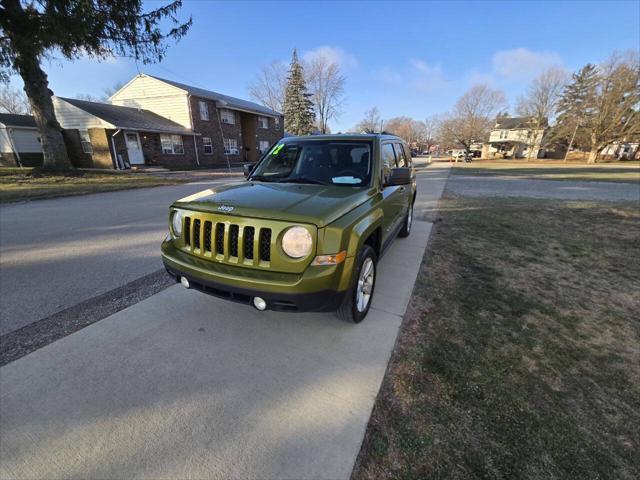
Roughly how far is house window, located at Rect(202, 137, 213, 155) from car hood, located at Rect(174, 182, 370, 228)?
87.7 feet

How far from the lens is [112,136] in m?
19.7

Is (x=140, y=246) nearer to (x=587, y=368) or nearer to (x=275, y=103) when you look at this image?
(x=587, y=368)

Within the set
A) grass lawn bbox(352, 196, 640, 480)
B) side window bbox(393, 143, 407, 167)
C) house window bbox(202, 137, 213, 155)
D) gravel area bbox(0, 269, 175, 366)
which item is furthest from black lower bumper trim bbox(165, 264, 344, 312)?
house window bbox(202, 137, 213, 155)

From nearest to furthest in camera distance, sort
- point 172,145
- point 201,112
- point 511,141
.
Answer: point 172,145 < point 201,112 < point 511,141

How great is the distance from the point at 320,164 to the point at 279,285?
183 centimetres

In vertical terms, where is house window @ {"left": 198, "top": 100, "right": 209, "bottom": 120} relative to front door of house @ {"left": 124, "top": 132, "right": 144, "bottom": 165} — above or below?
above

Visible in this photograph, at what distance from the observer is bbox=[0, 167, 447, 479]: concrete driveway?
1.66 metres

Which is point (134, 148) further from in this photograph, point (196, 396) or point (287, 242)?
point (196, 396)

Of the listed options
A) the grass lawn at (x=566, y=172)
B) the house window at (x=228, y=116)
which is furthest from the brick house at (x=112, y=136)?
the grass lawn at (x=566, y=172)

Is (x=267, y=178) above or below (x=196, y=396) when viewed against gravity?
above

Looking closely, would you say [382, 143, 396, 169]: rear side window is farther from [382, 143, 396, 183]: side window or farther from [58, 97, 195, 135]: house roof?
[58, 97, 195, 135]: house roof

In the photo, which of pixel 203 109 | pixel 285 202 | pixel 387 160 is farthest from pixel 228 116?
pixel 285 202

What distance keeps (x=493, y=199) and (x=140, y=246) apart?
35.9 ft

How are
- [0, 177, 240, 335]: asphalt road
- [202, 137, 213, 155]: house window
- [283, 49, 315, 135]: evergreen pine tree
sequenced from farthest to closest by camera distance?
[283, 49, 315, 135]: evergreen pine tree, [202, 137, 213, 155]: house window, [0, 177, 240, 335]: asphalt road
